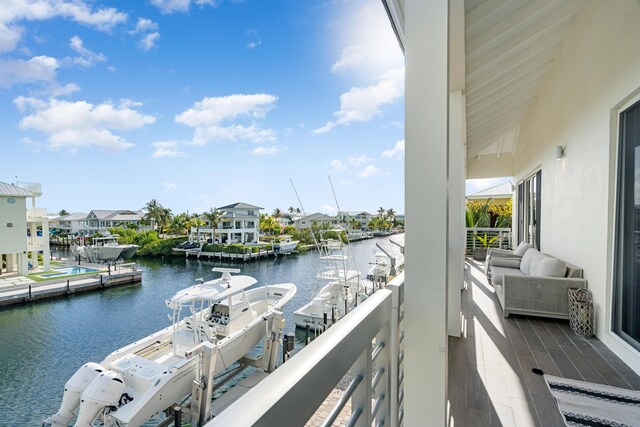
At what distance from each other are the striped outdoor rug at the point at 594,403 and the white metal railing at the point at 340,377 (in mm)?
1098

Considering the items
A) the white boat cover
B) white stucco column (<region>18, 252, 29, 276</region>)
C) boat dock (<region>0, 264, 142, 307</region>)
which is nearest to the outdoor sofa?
the white boat cover

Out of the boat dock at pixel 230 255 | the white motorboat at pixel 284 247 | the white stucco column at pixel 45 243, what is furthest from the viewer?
the white motorboat at pixel 284 247

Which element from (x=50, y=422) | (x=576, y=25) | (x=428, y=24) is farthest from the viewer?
(x=50, y=422)

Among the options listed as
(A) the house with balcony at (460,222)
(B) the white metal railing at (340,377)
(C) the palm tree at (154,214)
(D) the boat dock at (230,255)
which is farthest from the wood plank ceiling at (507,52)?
(C) the palm tree at (154,214)

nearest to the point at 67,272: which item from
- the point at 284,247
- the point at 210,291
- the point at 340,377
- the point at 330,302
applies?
the point at 284,247

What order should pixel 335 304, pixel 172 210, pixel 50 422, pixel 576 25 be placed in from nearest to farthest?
1. pixel 576 25
2. pixel 50 422
3. pixel 335 304
4. pixel 172 210

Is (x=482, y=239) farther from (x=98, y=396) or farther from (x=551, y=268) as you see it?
(x=98, y=396)

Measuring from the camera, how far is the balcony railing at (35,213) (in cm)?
1668

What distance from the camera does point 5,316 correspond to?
38.5 ft

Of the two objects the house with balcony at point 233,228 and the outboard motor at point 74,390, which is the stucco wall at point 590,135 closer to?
the outboard motor at point 74,390

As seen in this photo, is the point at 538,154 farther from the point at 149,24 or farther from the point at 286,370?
the point at 149,24

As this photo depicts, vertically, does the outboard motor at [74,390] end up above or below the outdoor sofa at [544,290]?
below

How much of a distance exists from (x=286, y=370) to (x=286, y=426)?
0.09 metres

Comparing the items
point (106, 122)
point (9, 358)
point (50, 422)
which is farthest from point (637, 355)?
point (106, 122)
